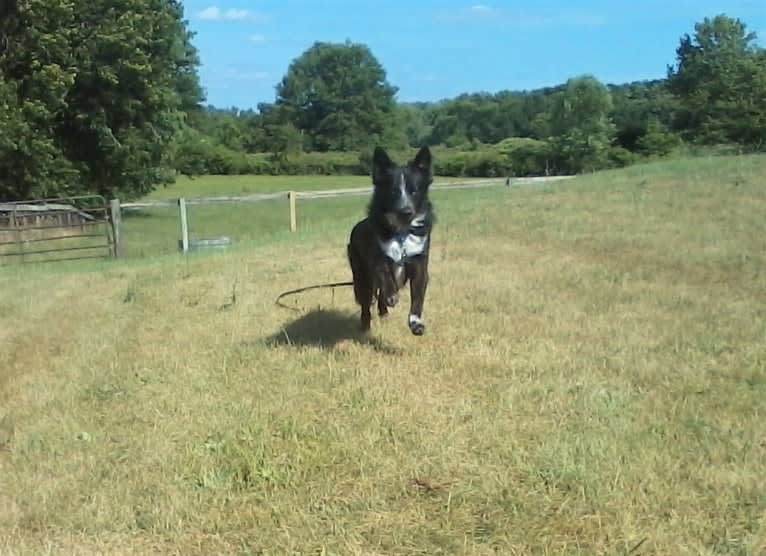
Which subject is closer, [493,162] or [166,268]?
[166,268]

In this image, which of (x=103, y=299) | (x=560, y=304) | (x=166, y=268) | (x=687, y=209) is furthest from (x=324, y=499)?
(x=687, y=209)

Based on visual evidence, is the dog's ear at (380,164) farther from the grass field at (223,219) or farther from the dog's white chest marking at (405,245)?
the grass field at (223,219)

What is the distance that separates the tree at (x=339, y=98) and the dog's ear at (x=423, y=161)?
96597 millimetres

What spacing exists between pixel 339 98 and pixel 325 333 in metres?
103

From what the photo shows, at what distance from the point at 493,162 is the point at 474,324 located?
224 feet

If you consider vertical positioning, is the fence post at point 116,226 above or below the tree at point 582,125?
below

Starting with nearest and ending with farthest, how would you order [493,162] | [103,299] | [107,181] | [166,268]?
1. [103,299]
2. [166,268]
3. [107,181]
4. [493,162]

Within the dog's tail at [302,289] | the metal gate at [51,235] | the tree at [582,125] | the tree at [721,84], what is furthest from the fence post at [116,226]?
the tree at [582,125]

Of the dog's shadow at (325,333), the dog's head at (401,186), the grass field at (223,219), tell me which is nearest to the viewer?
the dog's head at (401,186)

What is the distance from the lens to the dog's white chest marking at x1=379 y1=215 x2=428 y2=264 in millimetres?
6309

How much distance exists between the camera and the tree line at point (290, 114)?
29797 mm

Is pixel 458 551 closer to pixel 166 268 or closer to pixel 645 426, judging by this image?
pixel 645 426

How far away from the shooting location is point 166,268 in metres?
13.4

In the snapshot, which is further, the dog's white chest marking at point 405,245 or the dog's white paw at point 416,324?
the dog's white paw at point 416,324
